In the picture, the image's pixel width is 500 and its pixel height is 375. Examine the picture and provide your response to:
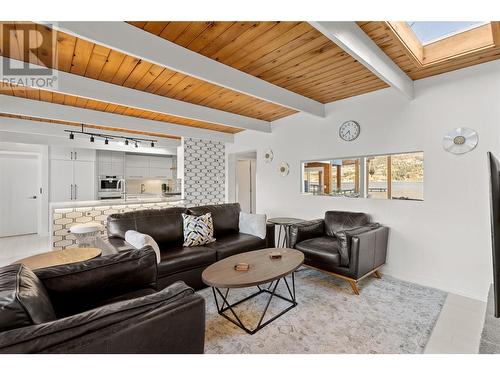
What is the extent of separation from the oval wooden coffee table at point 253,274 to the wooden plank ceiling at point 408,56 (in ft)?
6.94

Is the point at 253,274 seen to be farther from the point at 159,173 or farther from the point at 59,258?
the point at 159,173

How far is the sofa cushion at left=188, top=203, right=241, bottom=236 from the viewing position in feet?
11.0

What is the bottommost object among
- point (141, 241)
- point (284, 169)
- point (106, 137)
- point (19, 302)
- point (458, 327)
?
point (458, 327)

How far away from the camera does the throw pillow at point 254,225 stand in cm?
334

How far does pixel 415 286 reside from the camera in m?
2.76

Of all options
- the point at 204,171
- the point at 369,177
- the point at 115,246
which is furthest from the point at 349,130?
the point at 115,246

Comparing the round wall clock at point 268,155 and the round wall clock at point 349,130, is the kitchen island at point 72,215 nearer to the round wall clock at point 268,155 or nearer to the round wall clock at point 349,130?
the round wall clock at point 268,155

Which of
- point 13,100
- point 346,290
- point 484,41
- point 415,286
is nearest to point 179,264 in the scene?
point 346,290

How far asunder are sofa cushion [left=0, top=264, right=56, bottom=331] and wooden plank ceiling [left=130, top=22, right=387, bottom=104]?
1.83 m

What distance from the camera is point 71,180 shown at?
5.64 meters

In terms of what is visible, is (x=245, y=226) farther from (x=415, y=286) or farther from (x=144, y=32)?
(x=144, y=32)

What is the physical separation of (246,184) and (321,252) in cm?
396

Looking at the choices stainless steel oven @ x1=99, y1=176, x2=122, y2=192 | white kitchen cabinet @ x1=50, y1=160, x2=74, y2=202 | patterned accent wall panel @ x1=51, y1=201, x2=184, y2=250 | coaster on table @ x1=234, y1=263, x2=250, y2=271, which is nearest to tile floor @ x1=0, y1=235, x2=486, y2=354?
coaster on table @ x1=234, y1=263, x2=250, y2=271
